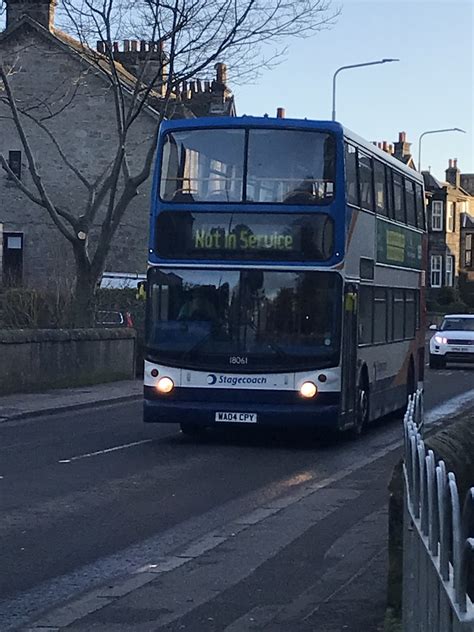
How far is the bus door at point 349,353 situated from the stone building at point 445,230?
7121cm

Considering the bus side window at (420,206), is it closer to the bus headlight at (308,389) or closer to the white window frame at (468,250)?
the bus headlight at (308,389)

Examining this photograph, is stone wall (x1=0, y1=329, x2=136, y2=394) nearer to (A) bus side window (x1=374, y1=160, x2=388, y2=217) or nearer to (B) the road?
(B) the road

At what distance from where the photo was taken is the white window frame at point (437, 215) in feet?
297

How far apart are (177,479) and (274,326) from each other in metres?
3.25

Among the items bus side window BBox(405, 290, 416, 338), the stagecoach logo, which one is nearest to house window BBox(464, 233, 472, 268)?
bus side window BBox(405, 290, 416, 338)

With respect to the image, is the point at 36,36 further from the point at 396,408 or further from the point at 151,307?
the point at 151,307

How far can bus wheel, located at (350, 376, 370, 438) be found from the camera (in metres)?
17.8

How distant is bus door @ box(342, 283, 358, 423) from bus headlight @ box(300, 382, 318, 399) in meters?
0.57

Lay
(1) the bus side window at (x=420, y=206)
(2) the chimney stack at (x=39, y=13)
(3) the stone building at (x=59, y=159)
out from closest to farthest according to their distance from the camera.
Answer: (1) the bus side window at (x=420, y=206) < (2) the chimney stack at (x=39, y=13) < (3) the stone building at (x=59, y=159)

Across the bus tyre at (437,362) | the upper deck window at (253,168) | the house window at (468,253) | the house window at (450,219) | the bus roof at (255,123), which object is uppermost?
the house window at (450,219)

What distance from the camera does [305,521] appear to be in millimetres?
11070

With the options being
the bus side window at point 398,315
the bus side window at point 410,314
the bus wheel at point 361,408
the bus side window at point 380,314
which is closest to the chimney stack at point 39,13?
the bus side window at point 410,314

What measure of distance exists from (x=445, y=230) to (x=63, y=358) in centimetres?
6669

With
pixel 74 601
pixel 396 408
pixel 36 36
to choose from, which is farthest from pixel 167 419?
pixel 36 36
